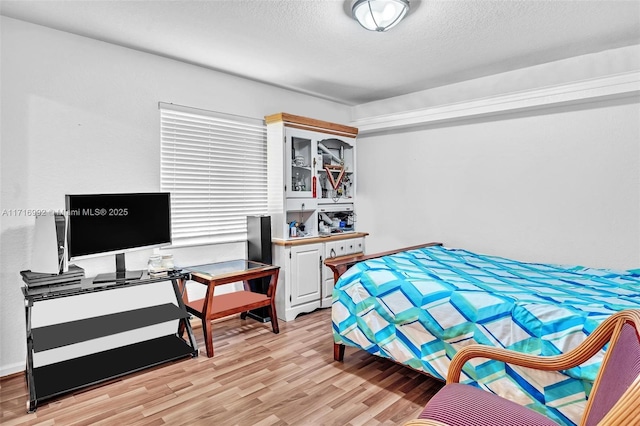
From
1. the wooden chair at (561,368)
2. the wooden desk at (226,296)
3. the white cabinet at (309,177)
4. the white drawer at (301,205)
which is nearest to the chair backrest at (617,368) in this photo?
the wooden chair at (561,368)

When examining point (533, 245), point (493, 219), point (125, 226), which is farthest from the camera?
point (493, 219)

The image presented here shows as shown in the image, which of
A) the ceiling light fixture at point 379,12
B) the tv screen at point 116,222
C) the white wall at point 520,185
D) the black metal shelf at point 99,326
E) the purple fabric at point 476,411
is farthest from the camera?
the white wall at point 520,185

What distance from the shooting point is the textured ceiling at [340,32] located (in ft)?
7.93

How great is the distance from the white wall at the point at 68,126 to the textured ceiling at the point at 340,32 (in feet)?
0.52

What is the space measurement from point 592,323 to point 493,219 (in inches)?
89.9

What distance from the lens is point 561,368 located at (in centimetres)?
143

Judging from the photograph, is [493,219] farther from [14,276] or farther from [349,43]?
[14,276]

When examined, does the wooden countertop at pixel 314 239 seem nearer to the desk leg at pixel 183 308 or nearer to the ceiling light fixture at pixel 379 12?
the desk leg at pixel 183 308

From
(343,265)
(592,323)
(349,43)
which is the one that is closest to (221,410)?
(343,265)

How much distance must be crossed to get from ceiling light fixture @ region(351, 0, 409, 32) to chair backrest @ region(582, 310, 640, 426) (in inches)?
81.3

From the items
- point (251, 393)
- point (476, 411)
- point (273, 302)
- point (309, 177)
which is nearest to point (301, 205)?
point (309, 177)

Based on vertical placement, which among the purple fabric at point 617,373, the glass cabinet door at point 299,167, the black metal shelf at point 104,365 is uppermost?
the glass cabinet door at point 299,167

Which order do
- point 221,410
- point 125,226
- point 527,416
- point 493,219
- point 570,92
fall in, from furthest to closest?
point 493,219
point 570,92
point 125,226
point 221,410
point 527,416

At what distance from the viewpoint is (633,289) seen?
7.68ft
